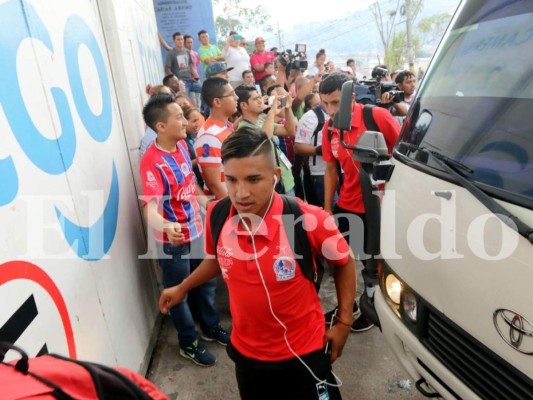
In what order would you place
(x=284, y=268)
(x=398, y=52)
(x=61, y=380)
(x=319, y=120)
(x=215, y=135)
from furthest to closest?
1. (x=398, y=52)
2. (x=319, y=120)
3. (x=215, y=135)
4. (x=284, y=268)
5. (x=61, y=380)

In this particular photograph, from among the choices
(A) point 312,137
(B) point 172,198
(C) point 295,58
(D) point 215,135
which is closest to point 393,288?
(B) point 172,198

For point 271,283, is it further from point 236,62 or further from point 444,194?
point 236,62

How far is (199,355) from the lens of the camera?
2740 millimetres

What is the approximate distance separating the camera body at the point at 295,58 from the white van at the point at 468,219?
3873 mm

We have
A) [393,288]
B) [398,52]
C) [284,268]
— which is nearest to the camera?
[284,268]

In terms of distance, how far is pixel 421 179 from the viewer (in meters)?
1.67

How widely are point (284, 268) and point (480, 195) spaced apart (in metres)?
A: 0.74

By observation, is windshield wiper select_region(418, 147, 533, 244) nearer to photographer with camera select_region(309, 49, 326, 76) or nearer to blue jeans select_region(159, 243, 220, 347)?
blue jeans select_region(159, 243, 220, 347)

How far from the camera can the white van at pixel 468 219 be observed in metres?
1.22

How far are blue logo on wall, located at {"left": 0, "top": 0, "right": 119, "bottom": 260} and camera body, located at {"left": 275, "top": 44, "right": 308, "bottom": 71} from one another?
3.50 meters

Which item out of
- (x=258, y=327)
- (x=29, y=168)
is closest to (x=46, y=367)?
(x=258, y=327)

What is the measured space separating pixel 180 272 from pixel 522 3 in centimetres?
228

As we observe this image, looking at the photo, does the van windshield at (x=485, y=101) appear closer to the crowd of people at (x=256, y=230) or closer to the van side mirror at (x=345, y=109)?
the van side mirror at (x=345, y=109)

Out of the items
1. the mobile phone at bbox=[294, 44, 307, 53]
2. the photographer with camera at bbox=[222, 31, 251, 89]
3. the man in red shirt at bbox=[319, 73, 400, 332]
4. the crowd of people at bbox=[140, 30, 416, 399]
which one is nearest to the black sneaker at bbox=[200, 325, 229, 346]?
the crowd of people at bbox=[140, 30, 416, 399]
